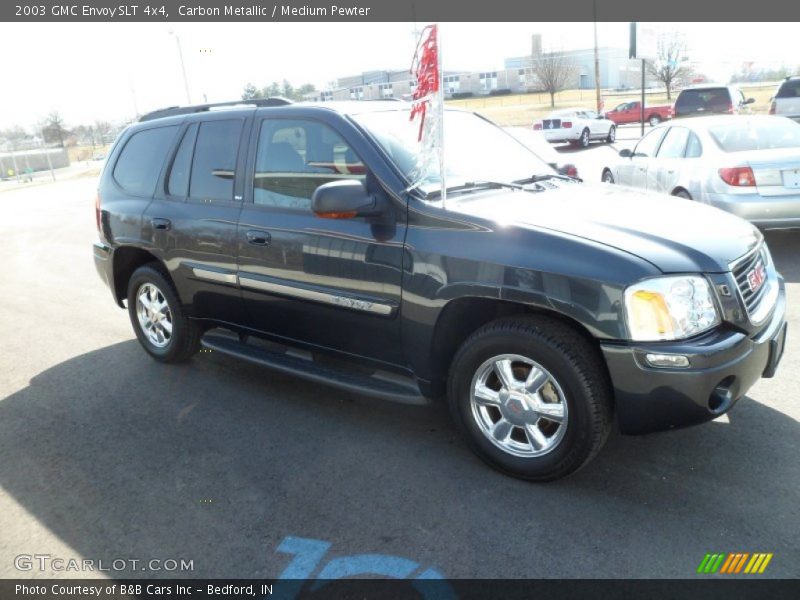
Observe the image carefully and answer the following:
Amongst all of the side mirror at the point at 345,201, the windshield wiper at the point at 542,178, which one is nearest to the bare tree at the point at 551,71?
the windshield wiper at the point at 542,178

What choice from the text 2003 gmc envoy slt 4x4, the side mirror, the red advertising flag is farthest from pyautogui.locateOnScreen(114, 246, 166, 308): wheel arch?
the red advertising flag

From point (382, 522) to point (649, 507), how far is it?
1237 millimetres

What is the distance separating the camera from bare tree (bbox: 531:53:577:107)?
50281mm

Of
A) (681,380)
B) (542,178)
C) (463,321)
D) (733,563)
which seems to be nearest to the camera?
(733,563)

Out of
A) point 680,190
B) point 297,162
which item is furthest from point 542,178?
point 680,190

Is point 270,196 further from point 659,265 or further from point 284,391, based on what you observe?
point 659,265

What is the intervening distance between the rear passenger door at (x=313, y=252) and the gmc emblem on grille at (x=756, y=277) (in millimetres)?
1733

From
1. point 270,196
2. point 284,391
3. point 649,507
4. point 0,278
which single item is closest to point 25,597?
point 284,391

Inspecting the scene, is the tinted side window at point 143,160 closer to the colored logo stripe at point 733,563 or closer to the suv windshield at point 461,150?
the suv windshield at point 461,150

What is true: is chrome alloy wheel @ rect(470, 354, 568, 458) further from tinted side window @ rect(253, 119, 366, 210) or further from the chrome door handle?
the chrome door handle

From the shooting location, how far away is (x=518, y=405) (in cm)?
332

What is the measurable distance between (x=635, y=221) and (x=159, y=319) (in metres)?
3.72

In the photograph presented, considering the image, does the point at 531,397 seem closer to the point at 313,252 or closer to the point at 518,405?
the point at 518,405

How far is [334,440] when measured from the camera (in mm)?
3996
